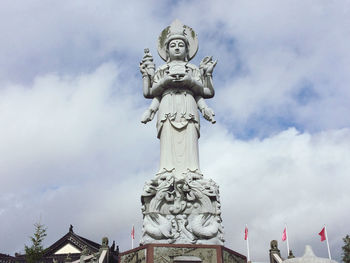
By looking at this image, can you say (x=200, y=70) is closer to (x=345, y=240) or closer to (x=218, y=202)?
(x=218, y=202)

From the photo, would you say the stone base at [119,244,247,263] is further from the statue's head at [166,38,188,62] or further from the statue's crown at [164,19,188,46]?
the statue's crown at [164,19,188,46]

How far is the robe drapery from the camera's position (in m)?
11.8

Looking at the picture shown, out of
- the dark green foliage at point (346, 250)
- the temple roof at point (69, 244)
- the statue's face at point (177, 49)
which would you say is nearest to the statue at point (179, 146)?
the statue's face at point (177, 49)

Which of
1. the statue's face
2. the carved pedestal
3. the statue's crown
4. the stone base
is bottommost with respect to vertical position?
the stone base

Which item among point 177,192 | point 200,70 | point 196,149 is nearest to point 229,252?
point 177,192

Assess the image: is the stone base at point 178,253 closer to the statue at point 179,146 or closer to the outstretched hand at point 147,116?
the statue at point 179,146

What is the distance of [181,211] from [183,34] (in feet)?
21.9

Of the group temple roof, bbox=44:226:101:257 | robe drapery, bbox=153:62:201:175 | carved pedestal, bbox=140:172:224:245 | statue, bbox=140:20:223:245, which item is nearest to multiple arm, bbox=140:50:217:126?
statue, bbox=140:20:223:245

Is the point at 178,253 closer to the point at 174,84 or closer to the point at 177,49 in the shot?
the point at 174,84

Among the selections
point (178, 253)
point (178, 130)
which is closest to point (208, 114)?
point (178, 130)

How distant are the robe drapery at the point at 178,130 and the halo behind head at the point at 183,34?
1317 mm

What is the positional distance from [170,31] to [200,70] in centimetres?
191

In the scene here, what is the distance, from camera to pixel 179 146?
1216 centimetres

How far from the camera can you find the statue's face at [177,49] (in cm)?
1341
